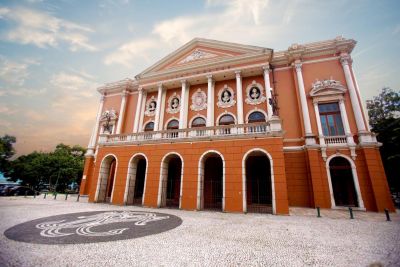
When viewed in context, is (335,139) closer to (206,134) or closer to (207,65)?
(206,134)

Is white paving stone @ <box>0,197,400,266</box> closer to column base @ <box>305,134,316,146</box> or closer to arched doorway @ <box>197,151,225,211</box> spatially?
arched doorway @ <box>197,151,225,211</box>

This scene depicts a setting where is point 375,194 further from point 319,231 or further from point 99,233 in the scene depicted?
point 99,233

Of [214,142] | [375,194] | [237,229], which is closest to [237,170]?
[214,142]

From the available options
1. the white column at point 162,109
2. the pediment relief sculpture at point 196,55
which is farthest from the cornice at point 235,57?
the white column at point 162,109

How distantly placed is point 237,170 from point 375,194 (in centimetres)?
999

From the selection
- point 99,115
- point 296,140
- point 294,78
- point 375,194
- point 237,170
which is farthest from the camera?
point 99,115

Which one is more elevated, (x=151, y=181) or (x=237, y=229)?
(x=151, y=181)

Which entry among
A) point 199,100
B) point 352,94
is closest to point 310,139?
point 352,94

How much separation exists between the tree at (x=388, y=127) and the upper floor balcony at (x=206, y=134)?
1319 centimetres

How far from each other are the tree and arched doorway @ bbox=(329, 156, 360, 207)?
18.5ft

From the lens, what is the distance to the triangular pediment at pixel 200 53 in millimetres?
18016

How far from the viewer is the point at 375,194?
12.1m

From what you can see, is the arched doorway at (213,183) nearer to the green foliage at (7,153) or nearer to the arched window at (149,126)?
the arched window at (149,126)

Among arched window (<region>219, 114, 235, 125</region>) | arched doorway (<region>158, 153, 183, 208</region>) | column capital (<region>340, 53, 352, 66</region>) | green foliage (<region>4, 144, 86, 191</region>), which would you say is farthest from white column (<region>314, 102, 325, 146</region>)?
green foliage (<region>4, 144, 86, 191</region>)
